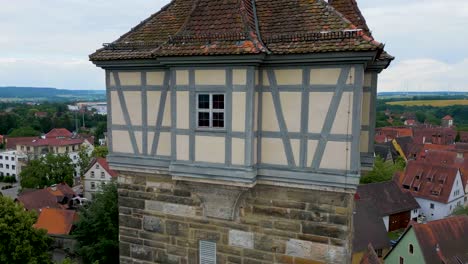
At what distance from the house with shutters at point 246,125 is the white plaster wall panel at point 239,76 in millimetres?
23

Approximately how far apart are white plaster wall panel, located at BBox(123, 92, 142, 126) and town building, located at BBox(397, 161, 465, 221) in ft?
112

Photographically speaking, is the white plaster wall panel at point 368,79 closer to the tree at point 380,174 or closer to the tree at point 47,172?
the tree at point 380,174

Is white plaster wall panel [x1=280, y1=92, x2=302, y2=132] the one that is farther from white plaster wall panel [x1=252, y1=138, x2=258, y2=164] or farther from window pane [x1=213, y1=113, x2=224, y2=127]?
window pane [x1=213, y1=113, x2=224, y2=127]

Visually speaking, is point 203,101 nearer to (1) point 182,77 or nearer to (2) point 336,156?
(1) point 182,77

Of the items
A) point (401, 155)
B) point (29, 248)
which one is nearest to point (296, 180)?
point (29, 248)

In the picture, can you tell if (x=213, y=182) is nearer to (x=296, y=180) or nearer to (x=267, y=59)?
(x=296, y=180)

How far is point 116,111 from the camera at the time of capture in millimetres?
7859

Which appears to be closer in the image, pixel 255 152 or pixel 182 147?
pixel 255 152

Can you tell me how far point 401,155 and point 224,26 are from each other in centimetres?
5854

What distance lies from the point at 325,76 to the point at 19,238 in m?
18.2

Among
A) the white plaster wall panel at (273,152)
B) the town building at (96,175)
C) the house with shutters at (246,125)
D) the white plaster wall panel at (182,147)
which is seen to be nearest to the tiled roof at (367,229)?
the house with shutters at (246,125)

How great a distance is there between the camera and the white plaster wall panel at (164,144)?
24.5 ft

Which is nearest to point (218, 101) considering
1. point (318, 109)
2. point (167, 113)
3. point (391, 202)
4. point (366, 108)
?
point (167, 113)

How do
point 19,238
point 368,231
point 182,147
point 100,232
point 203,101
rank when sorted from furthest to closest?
1. point 368,231
2. point 100,232
3. point 19,238
4. point 182,147
5. point 203,101
